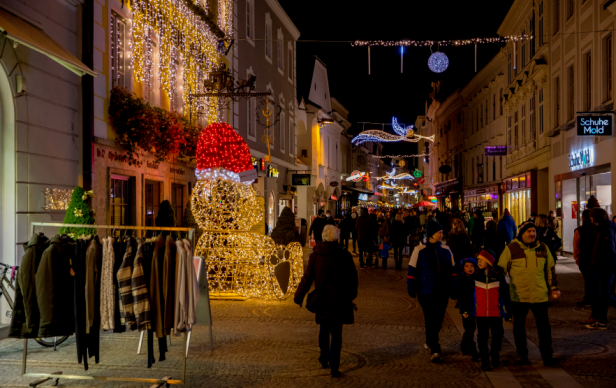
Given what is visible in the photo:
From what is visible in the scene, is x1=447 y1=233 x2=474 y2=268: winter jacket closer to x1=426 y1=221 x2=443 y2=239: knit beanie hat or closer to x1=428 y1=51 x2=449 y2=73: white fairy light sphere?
x1=426 y1=221 x2=443 y2=239: knit beanie hat

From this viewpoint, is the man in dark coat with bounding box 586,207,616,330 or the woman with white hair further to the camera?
the man in dark coat with bounding box 586,207,616,330

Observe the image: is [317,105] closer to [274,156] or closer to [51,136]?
[274,156]

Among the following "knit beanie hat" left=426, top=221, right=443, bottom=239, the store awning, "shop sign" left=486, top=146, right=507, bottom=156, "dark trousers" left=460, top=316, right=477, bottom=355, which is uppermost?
"shop sign" left=486, top=146, right=507, bottom=156

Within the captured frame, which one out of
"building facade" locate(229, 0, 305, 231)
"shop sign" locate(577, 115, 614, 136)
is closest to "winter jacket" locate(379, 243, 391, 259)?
"building facade" locate(229, 0, 305, 231)

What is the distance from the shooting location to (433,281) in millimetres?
7219

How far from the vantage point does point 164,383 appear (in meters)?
6.00

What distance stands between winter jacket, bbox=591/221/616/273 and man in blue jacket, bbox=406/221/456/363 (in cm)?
312

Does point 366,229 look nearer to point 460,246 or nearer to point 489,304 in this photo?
point 460,246

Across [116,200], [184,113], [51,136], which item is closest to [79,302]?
[51,136]

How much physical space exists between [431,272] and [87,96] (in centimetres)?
769

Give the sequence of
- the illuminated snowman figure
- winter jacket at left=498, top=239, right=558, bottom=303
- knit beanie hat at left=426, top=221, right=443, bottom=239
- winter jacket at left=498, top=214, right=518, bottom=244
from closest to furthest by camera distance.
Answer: winter jacket at left=498, top=239, right=558, bottom=303 < knit beanie hat at left=426, top=221, right=443, bottom=239 < the illuminated snowman figure < winter jacket at left=498, top=214, right=518, bottom=244

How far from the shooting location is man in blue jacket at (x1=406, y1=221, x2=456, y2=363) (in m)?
7.22

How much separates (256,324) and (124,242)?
142 inches

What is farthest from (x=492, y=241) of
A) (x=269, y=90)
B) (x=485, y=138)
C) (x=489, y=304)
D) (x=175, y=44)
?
(x=485, y=138)
